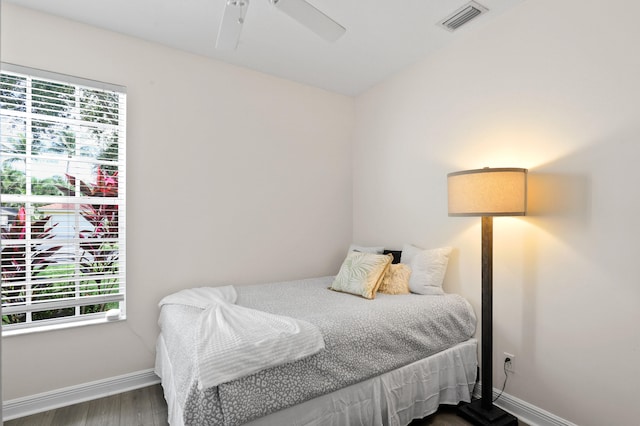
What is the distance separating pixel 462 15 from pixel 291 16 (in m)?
1.30

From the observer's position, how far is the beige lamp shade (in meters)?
2.17

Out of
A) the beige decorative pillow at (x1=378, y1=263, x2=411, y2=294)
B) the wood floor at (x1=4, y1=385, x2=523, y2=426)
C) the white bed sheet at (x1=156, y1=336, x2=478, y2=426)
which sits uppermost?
the beige decorative pillow at (x1=378, y1=263, x2=411, y2=294)

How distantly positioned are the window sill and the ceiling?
210 cm

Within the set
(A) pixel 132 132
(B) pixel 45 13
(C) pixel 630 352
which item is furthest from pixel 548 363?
(B) pixel 45 13

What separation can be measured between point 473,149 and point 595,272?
3.65 feet

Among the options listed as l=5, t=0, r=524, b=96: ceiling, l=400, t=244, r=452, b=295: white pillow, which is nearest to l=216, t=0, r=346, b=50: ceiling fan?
Answer: l=5, t=0, r=524, b=96: ceiling

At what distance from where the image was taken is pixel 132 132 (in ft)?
9.09

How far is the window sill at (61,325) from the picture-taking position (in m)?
2.39

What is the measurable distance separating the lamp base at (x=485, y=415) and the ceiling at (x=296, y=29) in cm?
260

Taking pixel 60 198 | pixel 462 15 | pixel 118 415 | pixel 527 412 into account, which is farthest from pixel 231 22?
pixel 527 412

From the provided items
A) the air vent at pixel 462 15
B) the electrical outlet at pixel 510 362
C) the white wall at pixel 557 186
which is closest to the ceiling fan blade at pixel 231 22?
the air vent at pixel 462 15

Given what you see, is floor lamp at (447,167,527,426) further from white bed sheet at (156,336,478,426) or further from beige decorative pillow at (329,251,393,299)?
beige decorative pillow at (329,251,393,299)

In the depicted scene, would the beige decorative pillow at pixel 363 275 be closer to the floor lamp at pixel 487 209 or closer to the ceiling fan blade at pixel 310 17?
the floor lamp at pixel 487 209

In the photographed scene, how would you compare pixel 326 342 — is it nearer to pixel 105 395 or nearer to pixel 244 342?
pixel 244 342
